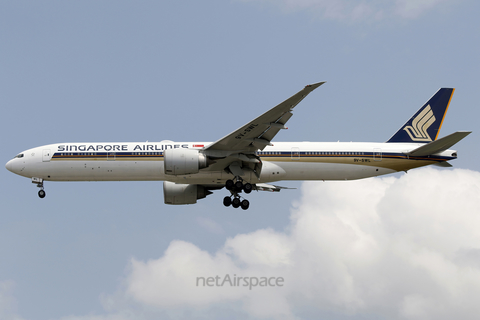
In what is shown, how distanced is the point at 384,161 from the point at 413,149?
1.92 metres

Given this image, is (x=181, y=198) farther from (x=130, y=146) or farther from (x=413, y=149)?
(x=413, y=149)

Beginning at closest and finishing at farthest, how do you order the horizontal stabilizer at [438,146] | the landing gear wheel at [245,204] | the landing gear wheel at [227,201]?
1. the horizontal stabilizer at [438,146]
2. the landing gear wheel at [245,204]
3. the landing gear wheel at [227,201]

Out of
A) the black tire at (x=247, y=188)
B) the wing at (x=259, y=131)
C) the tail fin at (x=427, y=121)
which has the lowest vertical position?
the black tire at (x=247, y=188)

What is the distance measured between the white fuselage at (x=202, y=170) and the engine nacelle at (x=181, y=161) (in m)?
2.46

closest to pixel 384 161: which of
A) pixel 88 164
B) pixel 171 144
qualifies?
pixel 171 144

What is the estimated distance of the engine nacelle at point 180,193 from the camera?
116ft

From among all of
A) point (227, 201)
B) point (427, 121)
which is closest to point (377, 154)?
point (427, 121)

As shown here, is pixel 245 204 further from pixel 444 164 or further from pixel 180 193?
pixel 444 164

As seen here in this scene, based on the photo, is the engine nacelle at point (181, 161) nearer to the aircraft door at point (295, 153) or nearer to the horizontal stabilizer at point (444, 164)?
the aircraft door at point (295, 153)

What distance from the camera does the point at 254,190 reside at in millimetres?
35500

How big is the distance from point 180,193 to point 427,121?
16.3 meters

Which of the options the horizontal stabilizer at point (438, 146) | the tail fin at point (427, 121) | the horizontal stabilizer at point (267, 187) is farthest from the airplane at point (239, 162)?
the horizontal stabilizer at point (267, 187)

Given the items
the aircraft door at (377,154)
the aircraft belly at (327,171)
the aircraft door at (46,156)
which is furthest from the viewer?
the aircraft door at (377,154)

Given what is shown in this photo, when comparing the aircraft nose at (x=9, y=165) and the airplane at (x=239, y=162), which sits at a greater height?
the aircraft nose at (x=9, y=165)
